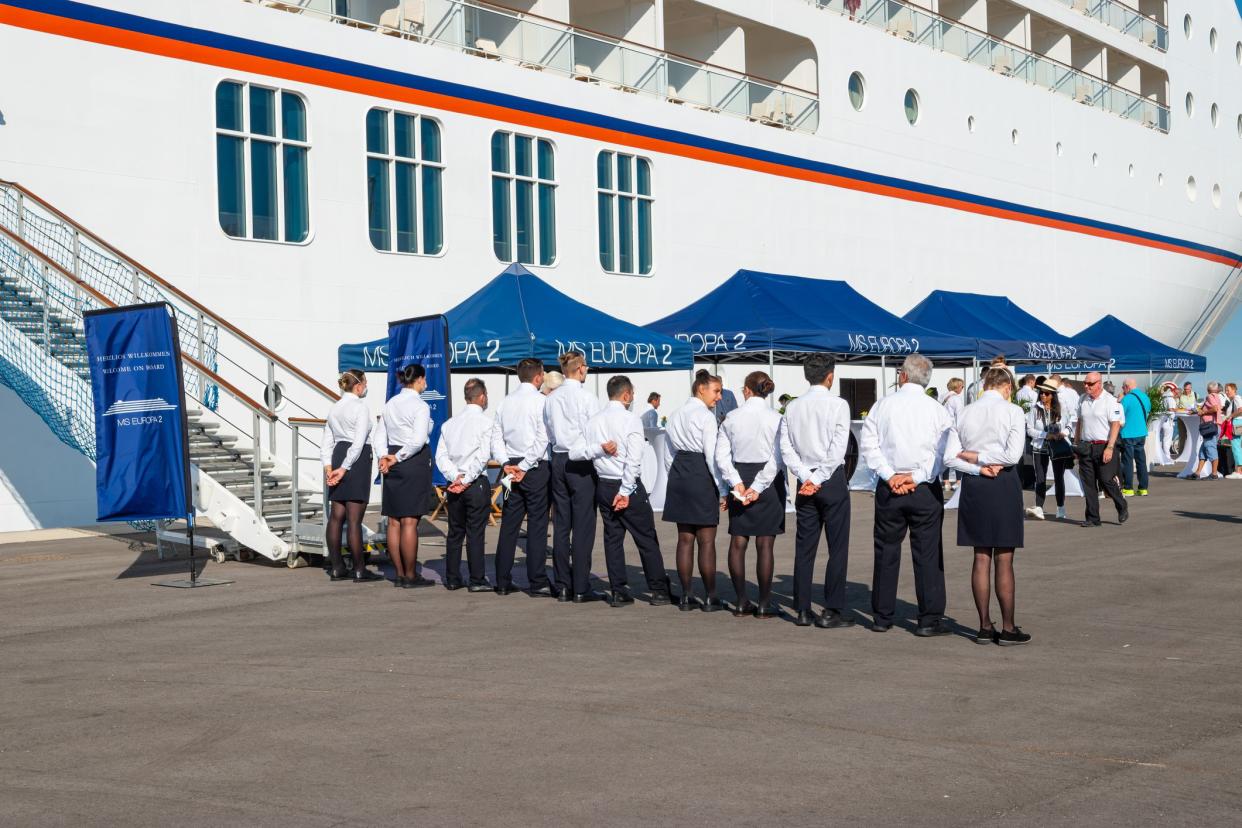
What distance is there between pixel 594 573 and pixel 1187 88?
33458 millimetres

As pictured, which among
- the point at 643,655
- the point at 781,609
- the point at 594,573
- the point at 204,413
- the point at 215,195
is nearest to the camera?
the point at 643,655

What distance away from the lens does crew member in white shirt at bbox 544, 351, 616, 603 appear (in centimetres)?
1002

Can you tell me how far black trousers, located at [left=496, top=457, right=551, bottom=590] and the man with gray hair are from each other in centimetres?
276

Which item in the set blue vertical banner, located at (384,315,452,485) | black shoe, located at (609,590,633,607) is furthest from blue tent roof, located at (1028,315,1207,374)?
black shoe, located at (609,590,633,607)

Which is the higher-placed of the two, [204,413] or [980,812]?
[204,413]

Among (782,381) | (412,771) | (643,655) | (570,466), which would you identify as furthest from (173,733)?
(782,381)

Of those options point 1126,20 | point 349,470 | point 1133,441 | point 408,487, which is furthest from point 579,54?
point 1126,20

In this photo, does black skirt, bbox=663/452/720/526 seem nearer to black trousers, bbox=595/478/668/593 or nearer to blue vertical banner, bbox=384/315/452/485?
black trousers, bbox=595/478/668/593

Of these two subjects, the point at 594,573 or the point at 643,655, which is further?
the point at 594,573

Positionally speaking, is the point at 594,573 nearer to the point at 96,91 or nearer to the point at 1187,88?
the point at 96,91

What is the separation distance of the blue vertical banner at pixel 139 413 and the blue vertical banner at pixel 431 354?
103 inches

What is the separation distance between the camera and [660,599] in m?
9.93

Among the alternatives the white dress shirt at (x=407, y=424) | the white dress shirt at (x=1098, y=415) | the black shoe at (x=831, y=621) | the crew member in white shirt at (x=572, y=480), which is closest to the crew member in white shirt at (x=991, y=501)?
the black shoe at (x=831, y=621)

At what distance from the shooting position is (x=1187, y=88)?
3912cm
